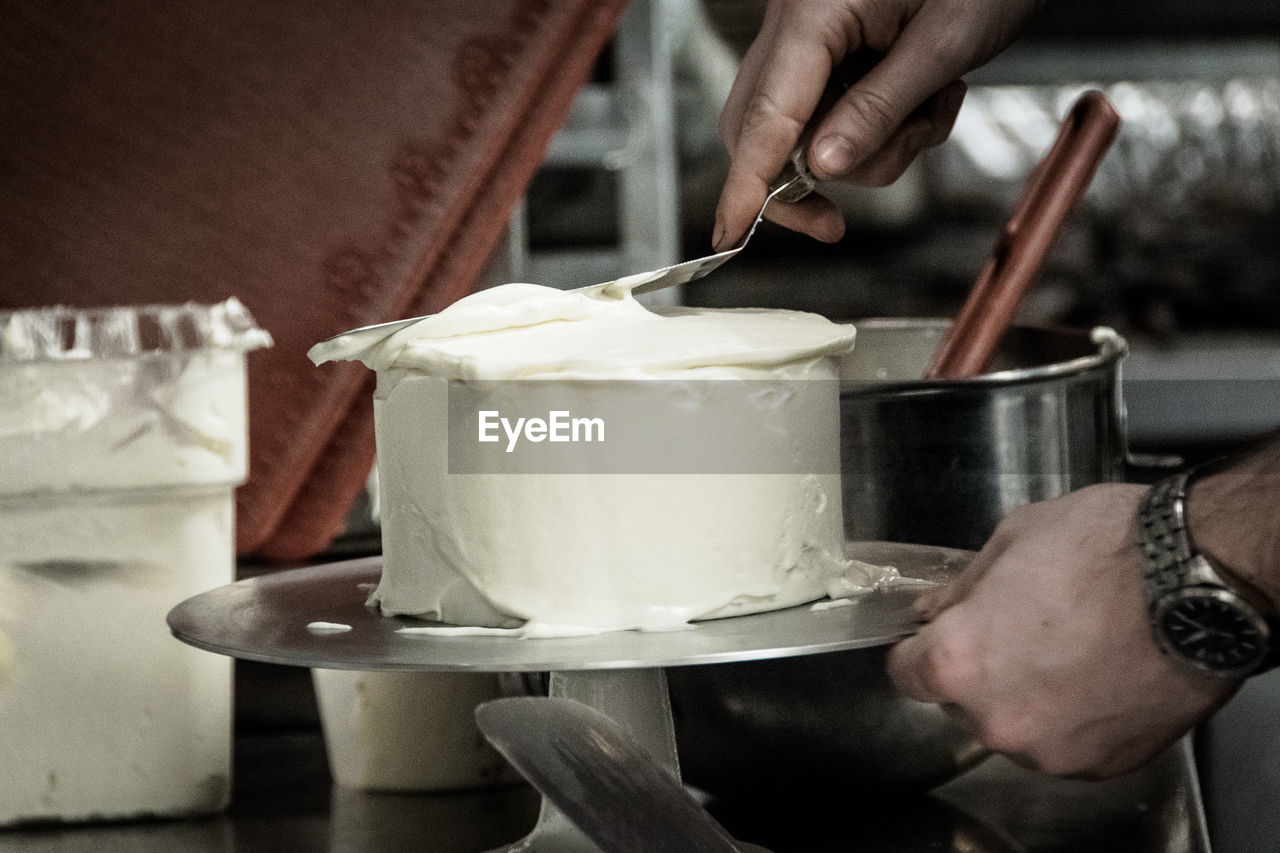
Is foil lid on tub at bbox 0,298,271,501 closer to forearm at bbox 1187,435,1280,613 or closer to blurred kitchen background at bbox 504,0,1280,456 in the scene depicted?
forearm at bbox 1187,435,1280,613

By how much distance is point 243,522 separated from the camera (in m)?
1.20

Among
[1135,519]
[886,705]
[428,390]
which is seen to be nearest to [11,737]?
[428,390]

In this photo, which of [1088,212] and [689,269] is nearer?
[689,269]

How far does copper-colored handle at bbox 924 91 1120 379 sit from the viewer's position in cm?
98

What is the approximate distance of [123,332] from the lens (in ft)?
2.80

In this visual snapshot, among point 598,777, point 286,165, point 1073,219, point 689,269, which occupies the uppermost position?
point 1073,219

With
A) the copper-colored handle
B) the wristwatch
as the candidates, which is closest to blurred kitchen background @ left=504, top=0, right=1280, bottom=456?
the copper-colored handle

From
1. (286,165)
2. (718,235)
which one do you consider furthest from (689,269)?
(286,165)

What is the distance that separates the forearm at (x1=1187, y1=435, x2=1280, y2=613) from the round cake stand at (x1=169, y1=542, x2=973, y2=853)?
141 millimetres

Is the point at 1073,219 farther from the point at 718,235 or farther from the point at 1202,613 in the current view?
the point at 1202,613

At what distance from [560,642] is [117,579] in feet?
1.14

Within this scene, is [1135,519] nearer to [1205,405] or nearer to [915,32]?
[915,32]

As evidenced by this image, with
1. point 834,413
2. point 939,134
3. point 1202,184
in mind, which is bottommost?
point 834,413

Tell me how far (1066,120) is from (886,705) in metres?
0.55
